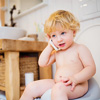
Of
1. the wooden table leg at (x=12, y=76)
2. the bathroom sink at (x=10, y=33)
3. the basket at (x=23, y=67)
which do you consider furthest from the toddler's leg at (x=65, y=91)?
the bathroom sink at (x=10, y=33)

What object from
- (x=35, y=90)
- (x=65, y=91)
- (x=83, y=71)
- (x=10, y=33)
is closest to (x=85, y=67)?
(x=83, y=71)

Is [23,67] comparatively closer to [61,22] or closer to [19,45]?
[19,45]

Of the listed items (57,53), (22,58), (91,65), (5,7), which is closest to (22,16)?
(5,7)

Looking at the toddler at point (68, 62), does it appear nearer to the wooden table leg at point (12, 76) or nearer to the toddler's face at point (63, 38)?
the toddler's face at point (63, 38)

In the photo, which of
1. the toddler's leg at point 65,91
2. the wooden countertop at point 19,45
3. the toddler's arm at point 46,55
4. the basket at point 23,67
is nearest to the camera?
the toddler's leg at point 65,91

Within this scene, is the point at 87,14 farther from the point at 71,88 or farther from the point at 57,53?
the point at 71,88

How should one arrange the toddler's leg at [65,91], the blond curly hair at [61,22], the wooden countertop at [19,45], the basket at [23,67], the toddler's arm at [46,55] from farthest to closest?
1. the basket at [23,67]
2. the wooden countertop at [19,45]
3. the toddler's arm at [46,55]
4. the blond curly hair at [61,22]
5. the toddler's leg at [65,91]

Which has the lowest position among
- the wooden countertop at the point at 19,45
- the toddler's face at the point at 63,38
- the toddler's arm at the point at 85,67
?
the toddler's arm at the point at 85,67

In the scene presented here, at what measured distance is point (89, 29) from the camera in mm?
1107

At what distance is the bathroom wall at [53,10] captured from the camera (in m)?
1.07

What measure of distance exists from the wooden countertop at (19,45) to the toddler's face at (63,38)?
348 millimetres

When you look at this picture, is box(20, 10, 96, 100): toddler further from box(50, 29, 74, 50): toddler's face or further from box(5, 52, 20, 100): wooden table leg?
box(5, 52, 20, 100): wooden table leg

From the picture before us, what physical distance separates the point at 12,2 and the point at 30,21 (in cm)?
47

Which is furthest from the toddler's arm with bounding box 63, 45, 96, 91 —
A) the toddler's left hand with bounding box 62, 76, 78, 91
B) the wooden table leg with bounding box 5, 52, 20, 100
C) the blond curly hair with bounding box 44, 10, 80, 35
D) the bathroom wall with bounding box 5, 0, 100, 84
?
the wooden table leg with bounding box 5, 52, 20, 100
